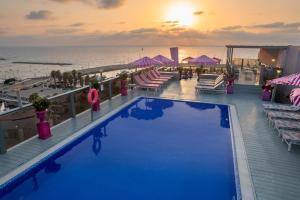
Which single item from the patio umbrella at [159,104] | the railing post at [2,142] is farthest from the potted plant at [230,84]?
the railing post at [2,142]

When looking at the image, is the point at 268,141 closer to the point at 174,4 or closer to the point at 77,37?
the point at 174,4

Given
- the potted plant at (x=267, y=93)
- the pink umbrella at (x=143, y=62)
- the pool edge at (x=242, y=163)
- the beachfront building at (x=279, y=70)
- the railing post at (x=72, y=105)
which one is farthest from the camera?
the pink umbrella at (x=143, y=62)

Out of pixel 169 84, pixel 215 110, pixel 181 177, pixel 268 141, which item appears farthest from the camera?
pixel 169 84

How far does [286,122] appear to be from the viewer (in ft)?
22.6

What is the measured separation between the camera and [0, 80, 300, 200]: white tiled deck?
14.6ft

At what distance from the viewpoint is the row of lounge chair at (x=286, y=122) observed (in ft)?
19.4

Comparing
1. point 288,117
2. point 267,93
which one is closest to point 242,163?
point 288,117

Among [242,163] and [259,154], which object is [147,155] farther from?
[259,154]

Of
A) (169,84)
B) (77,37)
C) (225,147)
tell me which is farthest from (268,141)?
(77,37)

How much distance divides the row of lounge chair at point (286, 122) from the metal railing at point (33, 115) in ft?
21.5

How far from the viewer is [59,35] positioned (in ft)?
174

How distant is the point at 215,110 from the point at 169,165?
198 inches

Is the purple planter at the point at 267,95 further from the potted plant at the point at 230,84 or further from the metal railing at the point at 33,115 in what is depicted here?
the metal railing at the point at 33,115

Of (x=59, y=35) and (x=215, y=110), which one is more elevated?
(x=59, y=35)
